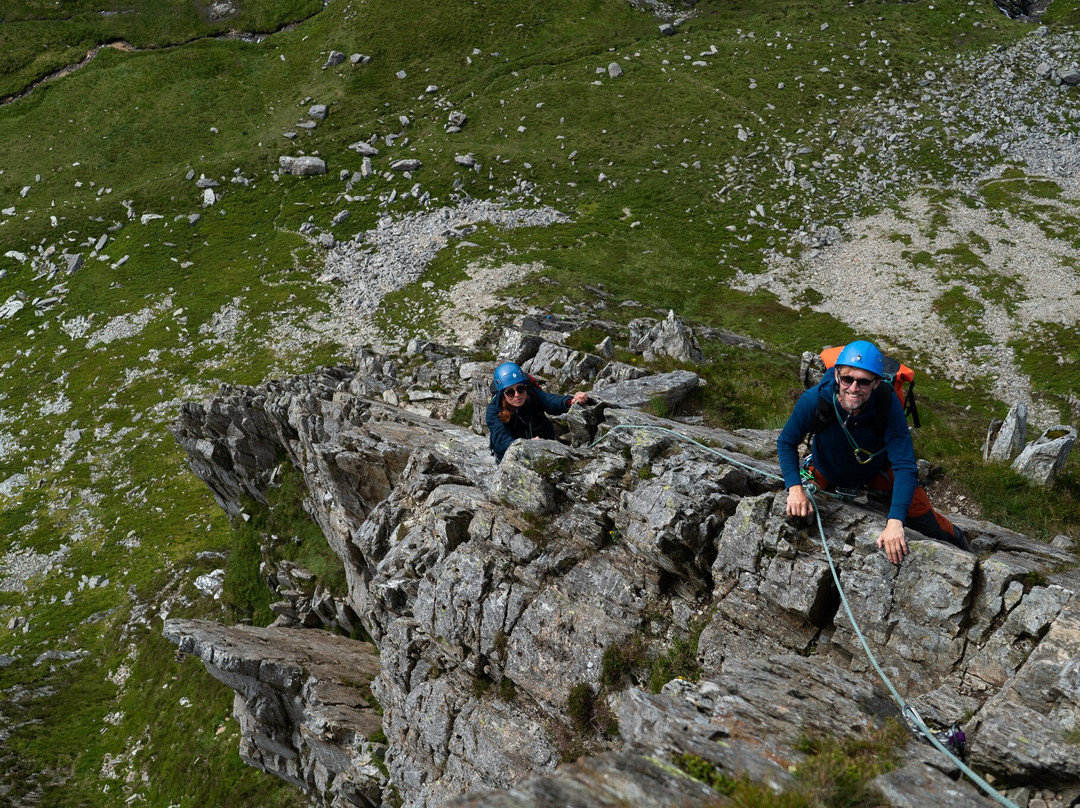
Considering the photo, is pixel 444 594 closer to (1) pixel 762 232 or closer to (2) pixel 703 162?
(1) pixel 762 232

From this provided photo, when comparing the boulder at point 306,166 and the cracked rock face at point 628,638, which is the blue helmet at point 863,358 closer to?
the cracked rock face at point 628,638

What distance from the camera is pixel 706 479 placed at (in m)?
13.0

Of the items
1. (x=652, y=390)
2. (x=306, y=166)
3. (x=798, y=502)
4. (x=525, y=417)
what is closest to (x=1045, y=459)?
(x=798, y=502)

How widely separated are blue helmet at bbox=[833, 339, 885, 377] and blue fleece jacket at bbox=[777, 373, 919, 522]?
69cm

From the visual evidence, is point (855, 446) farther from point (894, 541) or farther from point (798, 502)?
point (894, 541)

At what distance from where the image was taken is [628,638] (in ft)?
42.0

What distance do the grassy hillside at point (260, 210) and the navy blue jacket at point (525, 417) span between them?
24.4 feet

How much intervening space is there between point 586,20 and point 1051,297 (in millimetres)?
60487

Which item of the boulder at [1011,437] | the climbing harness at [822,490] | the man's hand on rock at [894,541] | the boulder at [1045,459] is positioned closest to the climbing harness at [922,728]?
A: the climbing harness at [822,490]

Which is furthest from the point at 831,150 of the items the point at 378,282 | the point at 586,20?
the point at 378,282

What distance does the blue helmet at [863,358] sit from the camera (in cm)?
955

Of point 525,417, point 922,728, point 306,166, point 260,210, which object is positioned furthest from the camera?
point 306,166

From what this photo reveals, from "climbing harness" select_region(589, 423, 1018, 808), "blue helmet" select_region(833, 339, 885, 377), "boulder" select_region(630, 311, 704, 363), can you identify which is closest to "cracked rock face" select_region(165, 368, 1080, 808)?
"climbing harness" select_region(589, 423, 1018, 808)

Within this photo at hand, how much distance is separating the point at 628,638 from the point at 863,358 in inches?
272
